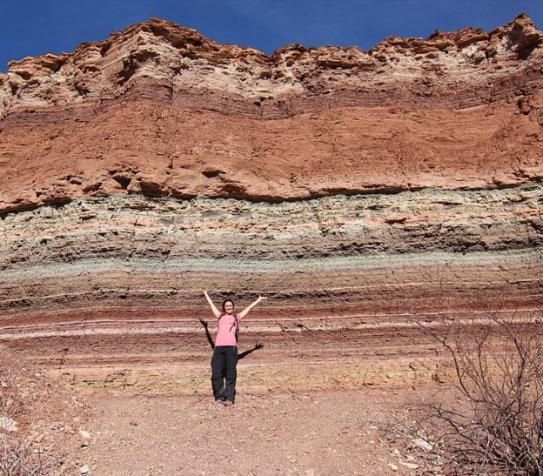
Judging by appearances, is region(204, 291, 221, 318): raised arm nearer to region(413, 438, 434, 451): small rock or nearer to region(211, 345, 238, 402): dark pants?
region(211, 345, 238, 402): dark pants

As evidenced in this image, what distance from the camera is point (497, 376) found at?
8492mm

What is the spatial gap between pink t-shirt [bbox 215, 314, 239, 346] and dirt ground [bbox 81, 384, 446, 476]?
2.86 feet

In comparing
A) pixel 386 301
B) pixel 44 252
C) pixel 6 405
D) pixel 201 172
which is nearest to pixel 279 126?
pixel 201 172

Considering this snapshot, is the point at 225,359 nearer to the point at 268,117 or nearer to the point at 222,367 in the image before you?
the point at 222,367

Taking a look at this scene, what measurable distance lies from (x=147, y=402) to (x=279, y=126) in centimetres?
673

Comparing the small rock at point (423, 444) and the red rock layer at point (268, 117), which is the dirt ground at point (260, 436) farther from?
the red rock layer at point (268, 117)

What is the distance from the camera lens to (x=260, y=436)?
6273 mm

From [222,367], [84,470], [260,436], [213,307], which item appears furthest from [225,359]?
[84,470]

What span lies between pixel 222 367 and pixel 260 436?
1.87m

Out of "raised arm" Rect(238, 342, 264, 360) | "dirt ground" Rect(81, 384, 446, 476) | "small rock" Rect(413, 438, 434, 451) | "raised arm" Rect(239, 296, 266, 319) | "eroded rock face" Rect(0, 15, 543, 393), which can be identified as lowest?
"small rock" Rect(413, 438, 434, 451)

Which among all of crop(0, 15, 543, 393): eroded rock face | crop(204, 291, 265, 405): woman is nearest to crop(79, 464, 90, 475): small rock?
crop(204, 291, 265, 405): woman

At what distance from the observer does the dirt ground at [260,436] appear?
17.9 feet

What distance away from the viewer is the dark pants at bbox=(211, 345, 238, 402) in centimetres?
787

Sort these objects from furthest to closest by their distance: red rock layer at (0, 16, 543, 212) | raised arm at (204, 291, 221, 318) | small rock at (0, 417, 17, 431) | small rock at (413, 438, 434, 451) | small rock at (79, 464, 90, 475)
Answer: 1. red rock layer at (0, 16, 543, 212)
2. raised arm at (204, 291, 221, 318)
3. small rock at (413, 438, 434, 451)
4. small rock at (0, 417, 17, 431)
5. small rock at (79, 464, 90, 475)
